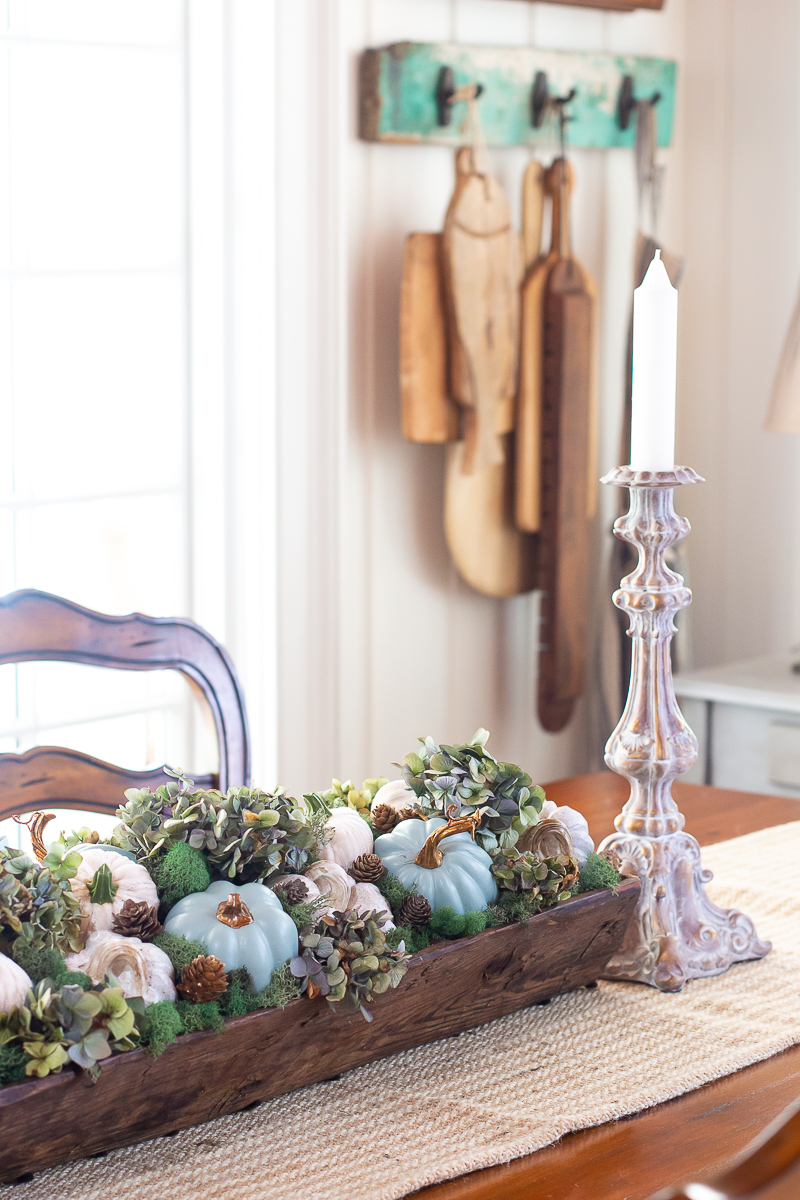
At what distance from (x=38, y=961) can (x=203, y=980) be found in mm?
81

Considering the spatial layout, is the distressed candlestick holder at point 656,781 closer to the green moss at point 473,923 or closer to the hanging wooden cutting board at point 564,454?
the green moss at point 473,923

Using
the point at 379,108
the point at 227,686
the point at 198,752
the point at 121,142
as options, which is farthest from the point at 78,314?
the point at 227,686

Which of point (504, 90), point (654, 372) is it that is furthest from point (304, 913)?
point (504, 90)

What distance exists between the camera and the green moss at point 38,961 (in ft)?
2.21

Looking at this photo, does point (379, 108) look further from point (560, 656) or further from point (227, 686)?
point (227, 686)

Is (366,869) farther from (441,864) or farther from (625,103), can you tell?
(625,103)

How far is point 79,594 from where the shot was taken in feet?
6.63

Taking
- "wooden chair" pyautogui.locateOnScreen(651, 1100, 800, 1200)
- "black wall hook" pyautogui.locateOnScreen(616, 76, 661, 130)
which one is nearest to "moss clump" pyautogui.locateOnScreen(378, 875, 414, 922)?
"wooden chair" pyautogui.locateOnScreen(651, 1100, 800, 1200)

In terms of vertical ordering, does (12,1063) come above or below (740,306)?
below

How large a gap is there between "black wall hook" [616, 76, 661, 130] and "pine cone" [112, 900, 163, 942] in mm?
2072

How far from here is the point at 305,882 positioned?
0.78 metres

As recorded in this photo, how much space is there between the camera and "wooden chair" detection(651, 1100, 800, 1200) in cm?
33

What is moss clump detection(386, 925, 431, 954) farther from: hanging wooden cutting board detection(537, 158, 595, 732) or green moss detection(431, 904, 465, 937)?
hanging wooden cutting board detection(537, 158, 595, 732)

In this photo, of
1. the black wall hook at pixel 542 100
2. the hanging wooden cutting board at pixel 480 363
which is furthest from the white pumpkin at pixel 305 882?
the black wall hook at pixel 542 100
